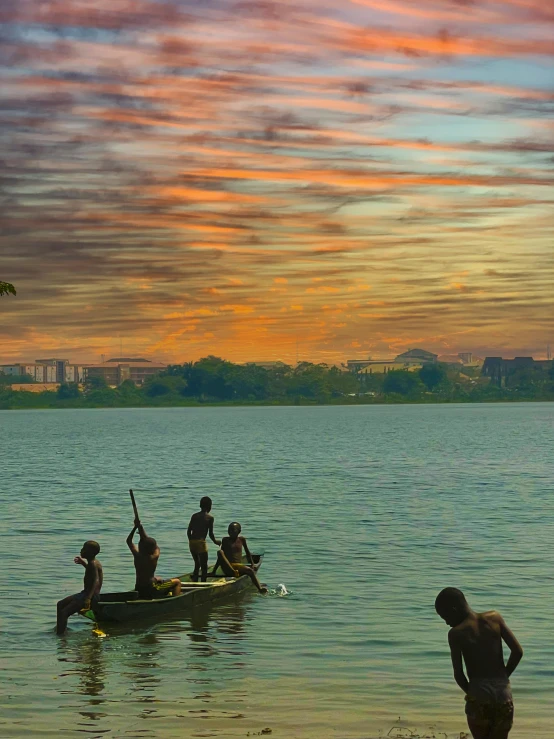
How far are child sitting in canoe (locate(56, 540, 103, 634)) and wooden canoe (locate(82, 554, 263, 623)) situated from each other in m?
0.32

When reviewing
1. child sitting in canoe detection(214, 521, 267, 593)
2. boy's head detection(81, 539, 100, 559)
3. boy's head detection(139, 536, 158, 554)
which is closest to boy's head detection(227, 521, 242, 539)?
child sitting in canoe detection(214, 521, 267, 593)

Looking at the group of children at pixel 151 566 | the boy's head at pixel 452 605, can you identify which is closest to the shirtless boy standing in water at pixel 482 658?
the boy's head at pixel 452 605

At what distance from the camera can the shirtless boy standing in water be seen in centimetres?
1213

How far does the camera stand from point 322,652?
23.1 meters

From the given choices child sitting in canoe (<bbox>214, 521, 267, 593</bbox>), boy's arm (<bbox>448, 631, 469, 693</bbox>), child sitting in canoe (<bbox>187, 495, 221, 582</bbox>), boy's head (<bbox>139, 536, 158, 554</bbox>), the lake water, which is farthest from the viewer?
child sitting in canoe (<bbox>214, 521, 267, 593</bbox>)

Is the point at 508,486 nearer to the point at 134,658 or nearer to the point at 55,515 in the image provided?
the point at 55,515

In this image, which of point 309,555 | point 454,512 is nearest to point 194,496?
point 454,512

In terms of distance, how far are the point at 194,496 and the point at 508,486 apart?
21.7 m

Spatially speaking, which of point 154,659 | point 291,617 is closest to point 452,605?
point 154,659

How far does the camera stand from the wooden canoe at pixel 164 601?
24.4m

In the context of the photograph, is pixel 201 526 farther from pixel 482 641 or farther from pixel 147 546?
pixel 482 641

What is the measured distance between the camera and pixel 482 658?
12188mm

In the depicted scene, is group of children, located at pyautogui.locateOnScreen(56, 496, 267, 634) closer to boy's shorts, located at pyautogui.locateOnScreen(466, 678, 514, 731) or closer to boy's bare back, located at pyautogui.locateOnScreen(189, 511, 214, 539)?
boy's bare back, located at pyautogui.locateOnScreen(189, 511, 214, 539)

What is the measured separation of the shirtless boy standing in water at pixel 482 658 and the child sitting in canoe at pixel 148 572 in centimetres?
1318
